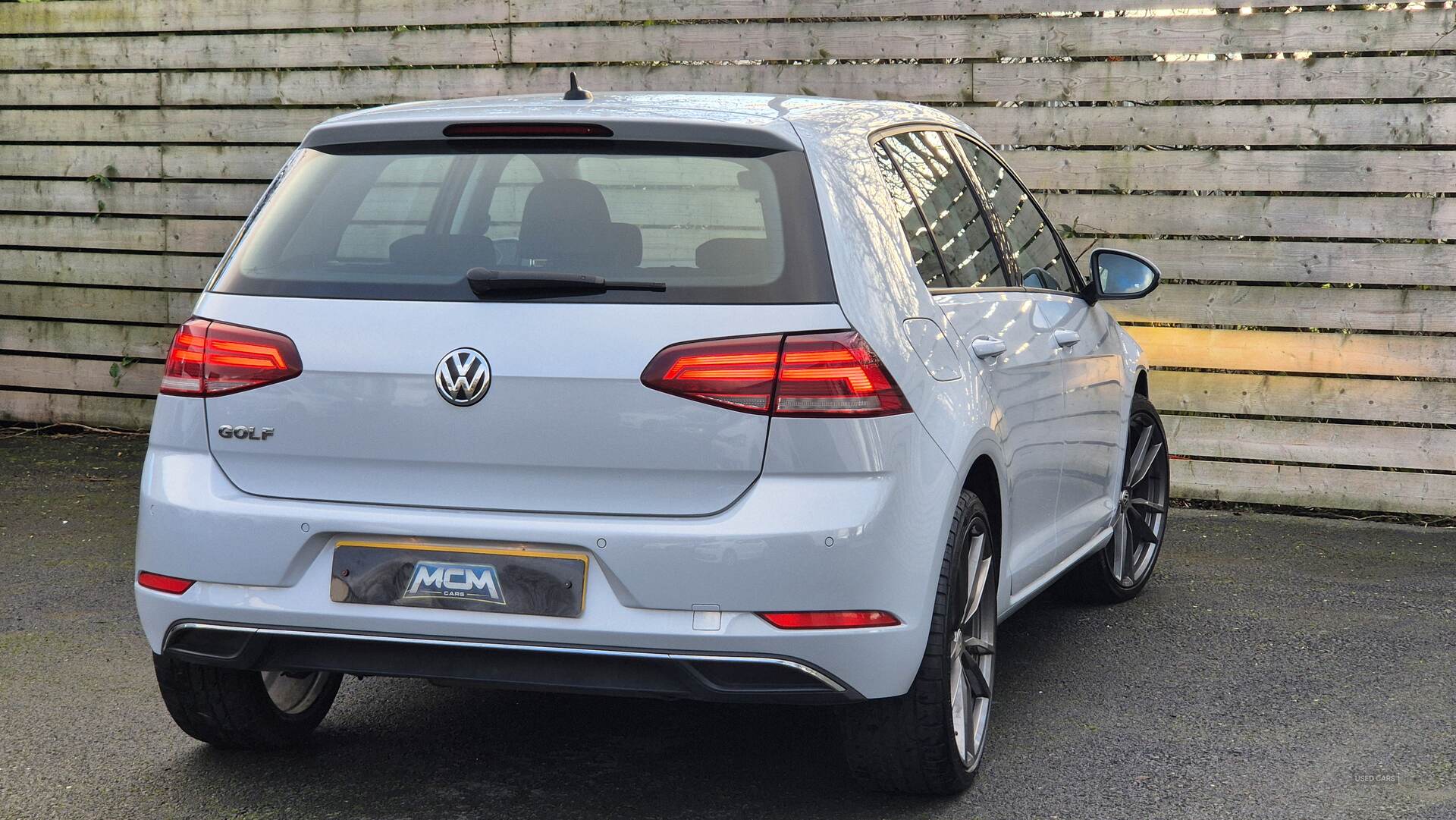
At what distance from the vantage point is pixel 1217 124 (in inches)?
279

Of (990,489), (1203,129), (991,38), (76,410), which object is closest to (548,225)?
(990,489)

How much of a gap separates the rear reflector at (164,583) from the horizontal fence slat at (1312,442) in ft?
16.8

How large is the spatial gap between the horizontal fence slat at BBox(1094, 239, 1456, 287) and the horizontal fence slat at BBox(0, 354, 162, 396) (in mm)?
5050

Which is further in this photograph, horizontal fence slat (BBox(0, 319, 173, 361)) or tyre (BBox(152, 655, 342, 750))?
horizontal fence slat (BBox(0, 319, 173, 361))

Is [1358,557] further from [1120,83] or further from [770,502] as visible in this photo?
[770,502]

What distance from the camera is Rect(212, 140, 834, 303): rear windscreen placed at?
3160 mm

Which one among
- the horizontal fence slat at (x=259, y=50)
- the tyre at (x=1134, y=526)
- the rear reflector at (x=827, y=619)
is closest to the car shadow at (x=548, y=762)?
the rear reflector at (x=827, y=619)

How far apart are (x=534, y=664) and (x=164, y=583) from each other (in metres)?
0.81

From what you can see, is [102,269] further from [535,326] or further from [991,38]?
[535,326]

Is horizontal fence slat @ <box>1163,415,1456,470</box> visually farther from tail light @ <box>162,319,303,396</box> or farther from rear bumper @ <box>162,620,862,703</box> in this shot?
tail light @ <box>162,319,303,396</box>

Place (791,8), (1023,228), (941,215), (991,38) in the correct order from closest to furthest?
(941,215) < (1023,228) < (991,38) < (791,8)

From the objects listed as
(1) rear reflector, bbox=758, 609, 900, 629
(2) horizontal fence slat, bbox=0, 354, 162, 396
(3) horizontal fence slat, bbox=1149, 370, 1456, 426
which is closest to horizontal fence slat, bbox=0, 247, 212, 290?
(2) horizontal fence slat, bbox=0, 354, 162, 396

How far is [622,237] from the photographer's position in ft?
10.6

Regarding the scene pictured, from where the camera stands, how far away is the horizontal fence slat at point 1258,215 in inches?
271
